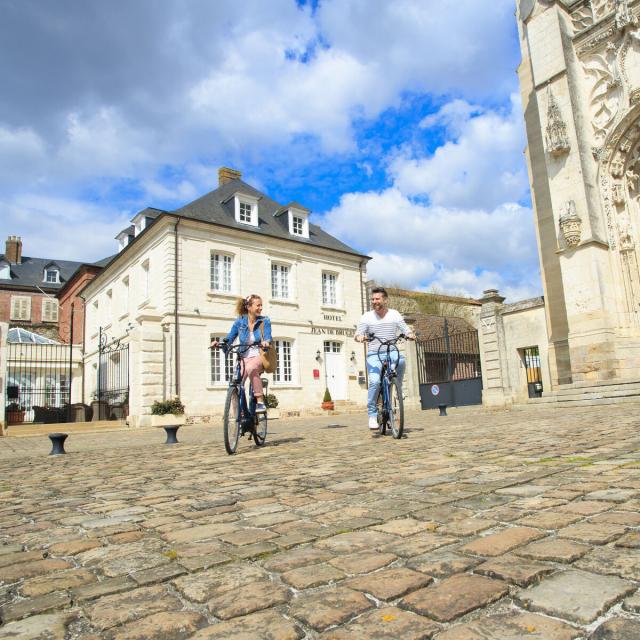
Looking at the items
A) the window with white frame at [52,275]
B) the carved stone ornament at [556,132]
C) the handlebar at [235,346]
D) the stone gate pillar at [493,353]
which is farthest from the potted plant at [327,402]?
the window with white frame at [52,275]

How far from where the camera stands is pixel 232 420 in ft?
20.3

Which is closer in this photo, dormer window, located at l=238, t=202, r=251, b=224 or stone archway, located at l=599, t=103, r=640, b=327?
stone archway, located at l=599, t=103, r=640, b=327

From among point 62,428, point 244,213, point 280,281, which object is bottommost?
point 62,428

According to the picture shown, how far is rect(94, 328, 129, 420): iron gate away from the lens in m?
21.2

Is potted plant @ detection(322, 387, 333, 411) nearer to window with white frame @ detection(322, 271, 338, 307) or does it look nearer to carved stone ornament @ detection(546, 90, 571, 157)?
window with white frame @ detection(322, 271, 338, 307)

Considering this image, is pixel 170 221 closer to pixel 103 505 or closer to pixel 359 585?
pixel 103 505

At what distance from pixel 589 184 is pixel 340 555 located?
15.3 m

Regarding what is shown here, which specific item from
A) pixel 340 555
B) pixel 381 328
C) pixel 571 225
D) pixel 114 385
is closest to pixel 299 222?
pixel 114 385

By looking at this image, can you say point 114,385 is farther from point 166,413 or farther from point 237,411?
point 237,411

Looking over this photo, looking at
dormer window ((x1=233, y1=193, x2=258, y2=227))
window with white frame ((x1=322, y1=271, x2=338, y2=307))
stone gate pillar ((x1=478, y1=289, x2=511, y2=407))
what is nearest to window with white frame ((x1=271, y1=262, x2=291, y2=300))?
window with white frame ((x1=322, y1=271, x2=338, y2=307))

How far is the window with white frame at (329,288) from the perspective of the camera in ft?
88.1

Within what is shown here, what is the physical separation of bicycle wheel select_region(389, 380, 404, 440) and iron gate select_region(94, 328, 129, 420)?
16148 mm

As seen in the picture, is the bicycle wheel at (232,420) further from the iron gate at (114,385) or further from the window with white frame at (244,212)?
the window with white frame at (244,212)

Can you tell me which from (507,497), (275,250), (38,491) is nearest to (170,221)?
(275,250)
